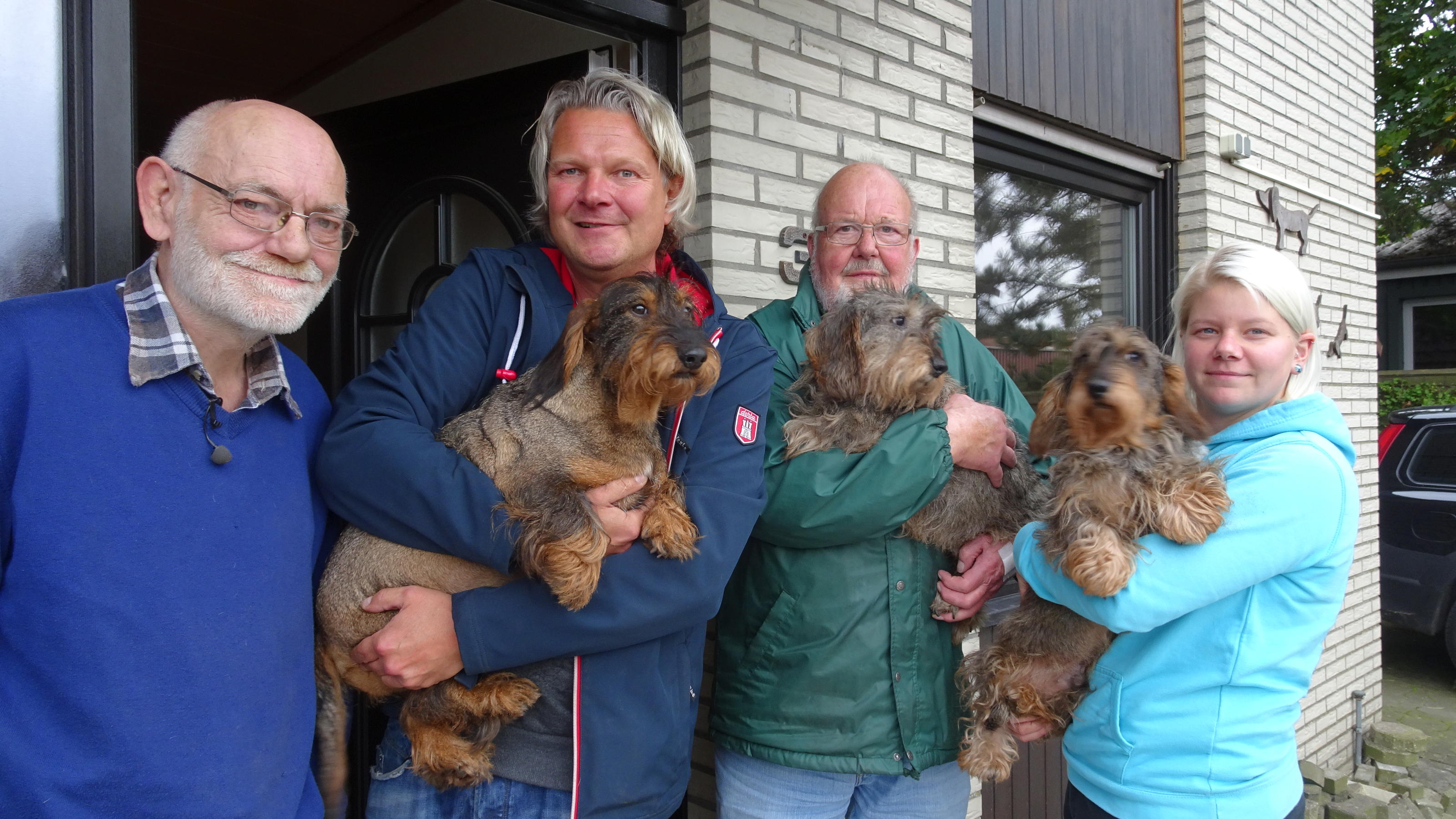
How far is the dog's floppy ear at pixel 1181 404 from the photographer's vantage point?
2.51 metres

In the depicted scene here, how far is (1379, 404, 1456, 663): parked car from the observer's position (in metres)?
8.66

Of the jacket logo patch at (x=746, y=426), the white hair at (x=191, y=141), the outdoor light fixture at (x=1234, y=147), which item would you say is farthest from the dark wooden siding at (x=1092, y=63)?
the white hair at (x=191, y=141)

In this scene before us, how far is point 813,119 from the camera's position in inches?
148

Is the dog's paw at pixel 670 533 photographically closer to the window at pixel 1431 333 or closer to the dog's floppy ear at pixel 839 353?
the dog's floppy ear at pixel 839 353

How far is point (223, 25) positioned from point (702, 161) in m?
3.44

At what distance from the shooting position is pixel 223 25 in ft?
15.8

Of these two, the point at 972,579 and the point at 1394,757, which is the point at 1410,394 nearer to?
the point at 1394,757

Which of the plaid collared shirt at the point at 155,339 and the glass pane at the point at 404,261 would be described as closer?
the plaid collared shirt at the point at 155,339

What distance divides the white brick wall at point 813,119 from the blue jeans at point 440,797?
206 centimetres

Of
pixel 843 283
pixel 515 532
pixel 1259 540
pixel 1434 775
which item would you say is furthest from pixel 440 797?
pixel 1434 775

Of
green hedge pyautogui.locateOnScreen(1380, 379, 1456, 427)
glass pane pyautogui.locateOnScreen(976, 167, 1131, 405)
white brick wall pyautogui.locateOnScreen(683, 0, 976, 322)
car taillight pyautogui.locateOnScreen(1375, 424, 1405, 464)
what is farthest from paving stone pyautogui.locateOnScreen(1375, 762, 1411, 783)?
green hedge pyautogui.locateOnScreen(1380, 379, 1456, 427)

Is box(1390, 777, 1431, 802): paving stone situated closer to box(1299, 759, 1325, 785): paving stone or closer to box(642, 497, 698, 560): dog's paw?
box(1299, 759, 1325, 785): paving stone

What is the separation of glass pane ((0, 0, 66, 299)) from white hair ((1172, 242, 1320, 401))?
3174mm

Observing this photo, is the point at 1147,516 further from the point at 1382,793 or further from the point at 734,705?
the point at 1382,793
